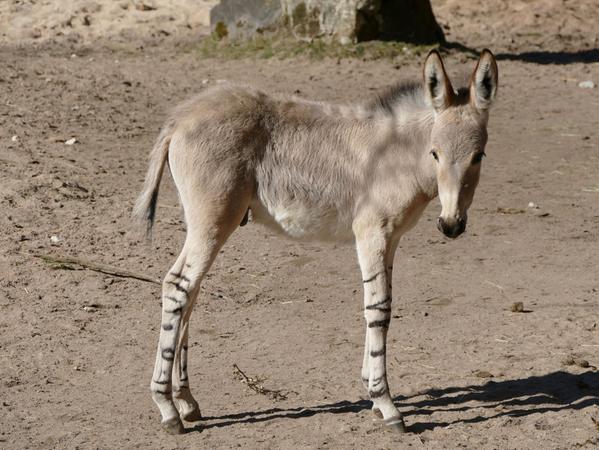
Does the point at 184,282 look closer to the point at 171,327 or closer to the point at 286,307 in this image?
the point at 171,327

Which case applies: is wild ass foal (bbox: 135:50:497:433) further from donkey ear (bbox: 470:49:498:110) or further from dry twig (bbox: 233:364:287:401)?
dry twig (bbox: 233:364:287:401)

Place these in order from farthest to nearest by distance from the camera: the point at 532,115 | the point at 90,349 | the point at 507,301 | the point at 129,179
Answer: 1. the point at 532,115
2. the point at 129,179
3. the point at 507,301
4. the point at 90,349

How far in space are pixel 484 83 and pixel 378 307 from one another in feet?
4.74

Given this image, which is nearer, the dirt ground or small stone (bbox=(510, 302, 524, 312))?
the dirt ground

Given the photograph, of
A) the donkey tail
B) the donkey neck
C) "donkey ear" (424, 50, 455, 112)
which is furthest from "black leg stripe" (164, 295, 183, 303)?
"donkey ear" (424, 50, 455, 112)

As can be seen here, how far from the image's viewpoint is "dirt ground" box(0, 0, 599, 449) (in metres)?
6.17

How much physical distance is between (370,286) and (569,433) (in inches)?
56.3

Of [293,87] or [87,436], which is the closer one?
[87,436]

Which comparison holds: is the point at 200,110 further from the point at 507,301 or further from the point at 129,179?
the point at 129,179

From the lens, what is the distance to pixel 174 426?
19.6 ft

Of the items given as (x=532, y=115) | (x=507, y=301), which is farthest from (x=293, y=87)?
(x=507, y=301)

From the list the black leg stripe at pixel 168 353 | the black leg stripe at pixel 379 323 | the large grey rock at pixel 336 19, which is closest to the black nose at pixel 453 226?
the black leg stripe at pixel 379 323

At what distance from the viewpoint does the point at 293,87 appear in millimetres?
14117

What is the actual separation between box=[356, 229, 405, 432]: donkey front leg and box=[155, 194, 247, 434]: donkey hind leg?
789 mm
